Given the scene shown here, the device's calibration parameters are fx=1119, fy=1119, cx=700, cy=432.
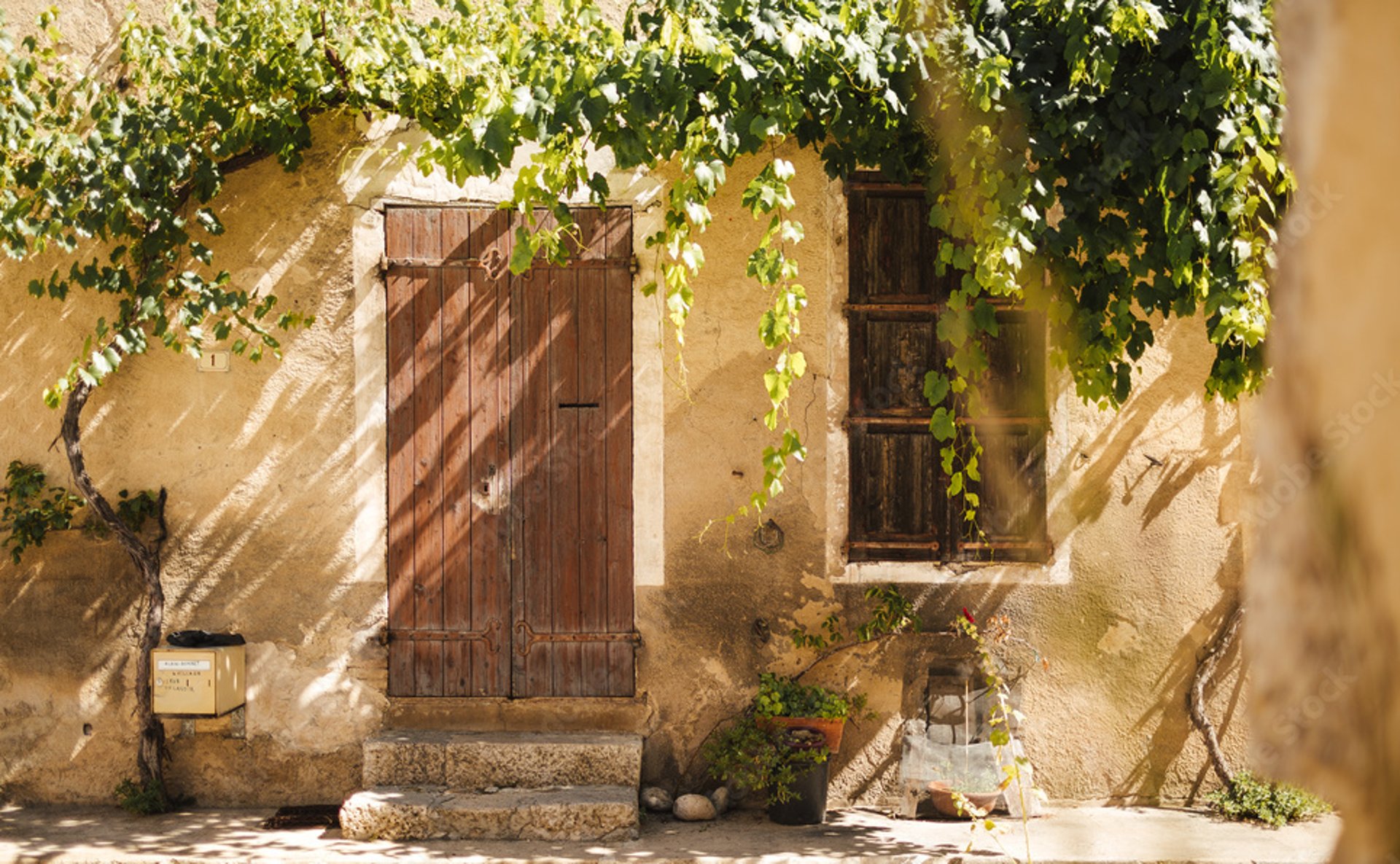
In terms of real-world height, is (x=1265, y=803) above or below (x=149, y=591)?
below

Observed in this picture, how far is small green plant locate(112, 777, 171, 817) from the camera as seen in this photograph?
4.74 meters

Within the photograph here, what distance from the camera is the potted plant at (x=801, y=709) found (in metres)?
4.70

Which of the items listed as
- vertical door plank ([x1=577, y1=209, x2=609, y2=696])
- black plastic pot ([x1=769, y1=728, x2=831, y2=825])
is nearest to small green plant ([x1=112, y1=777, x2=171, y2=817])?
vertical door plank ([x1=577, y1=209, x2=609, y2=696])

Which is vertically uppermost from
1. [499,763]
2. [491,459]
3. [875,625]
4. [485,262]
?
[485,262]

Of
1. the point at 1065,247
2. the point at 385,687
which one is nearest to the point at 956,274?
the point at 1065,247

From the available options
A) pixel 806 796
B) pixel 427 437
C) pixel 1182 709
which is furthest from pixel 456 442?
pixel 1182 709

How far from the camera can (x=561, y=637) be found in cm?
494

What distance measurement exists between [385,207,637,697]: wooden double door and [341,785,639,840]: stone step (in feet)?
1.89

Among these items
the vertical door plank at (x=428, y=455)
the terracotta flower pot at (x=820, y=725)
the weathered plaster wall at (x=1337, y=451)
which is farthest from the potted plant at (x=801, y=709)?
the weathered plaster wall at (x=1337, y=451)

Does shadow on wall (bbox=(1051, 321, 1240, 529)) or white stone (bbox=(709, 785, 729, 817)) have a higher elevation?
shadow on wall (bbox=(1051, 321, 1240, 529))

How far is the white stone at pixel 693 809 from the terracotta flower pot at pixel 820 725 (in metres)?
0.43

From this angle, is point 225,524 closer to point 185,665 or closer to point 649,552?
point 185,665

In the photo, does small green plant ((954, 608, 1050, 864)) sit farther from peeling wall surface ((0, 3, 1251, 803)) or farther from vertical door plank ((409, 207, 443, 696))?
vertical door plank ((409, 207, 443, 696))

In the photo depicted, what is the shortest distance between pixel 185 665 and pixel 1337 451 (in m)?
4.88
